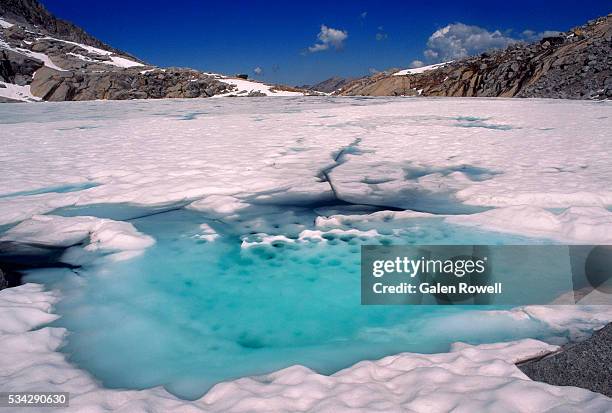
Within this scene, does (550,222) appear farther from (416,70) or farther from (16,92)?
(16,92)

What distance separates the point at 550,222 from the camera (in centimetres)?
301

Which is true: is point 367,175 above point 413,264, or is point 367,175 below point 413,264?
above

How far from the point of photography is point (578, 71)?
1875 centimetres

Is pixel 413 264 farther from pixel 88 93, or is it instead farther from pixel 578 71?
pixel 88 93

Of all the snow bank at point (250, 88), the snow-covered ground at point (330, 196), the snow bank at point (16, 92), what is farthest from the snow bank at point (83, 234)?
the snow bank at point (16, 92)

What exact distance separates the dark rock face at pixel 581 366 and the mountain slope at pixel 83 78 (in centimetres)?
3576

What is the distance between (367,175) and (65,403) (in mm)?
3565

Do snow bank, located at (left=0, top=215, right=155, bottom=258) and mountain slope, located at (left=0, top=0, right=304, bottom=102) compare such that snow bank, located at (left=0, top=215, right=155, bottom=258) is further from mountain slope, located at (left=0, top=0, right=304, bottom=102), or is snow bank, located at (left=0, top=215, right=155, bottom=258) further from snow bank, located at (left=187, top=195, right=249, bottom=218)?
mountain slope, located at (left=0, top=0, right=304, bottom=102)

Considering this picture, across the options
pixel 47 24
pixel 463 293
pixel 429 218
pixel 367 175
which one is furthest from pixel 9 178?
pixel 47 24

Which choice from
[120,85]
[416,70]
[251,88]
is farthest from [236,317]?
[251,88]

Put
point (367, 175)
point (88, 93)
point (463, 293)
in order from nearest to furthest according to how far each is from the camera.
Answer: point (463, 293) → point (367, 175) → point (88, 93)

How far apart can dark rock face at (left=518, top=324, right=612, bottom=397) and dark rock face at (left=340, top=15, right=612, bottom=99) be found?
17.8 meters

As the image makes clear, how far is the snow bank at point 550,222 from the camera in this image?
281 cm

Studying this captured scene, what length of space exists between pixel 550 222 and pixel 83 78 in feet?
131
